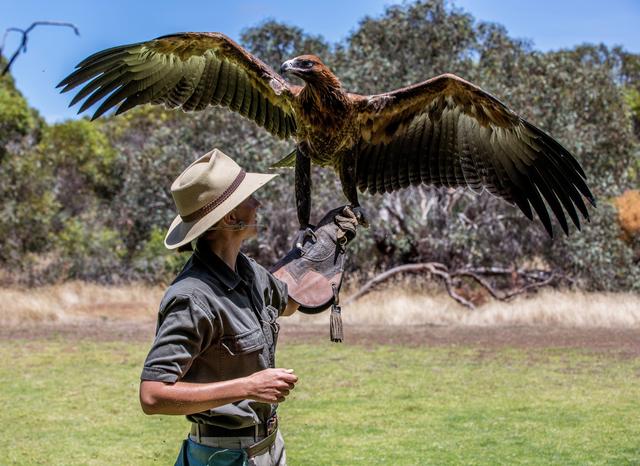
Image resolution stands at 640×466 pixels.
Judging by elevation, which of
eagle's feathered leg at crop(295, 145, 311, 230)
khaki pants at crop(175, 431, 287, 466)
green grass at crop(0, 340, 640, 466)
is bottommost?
green grass at crop(0, 340, 640, 466)

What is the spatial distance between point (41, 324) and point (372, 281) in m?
6.56

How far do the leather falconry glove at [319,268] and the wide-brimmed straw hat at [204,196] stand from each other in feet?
2.49

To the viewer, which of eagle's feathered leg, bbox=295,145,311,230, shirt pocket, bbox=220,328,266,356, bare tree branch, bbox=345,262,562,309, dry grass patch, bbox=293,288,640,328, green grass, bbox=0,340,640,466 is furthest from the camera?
bare tree branch, bbox=345,262,562,309

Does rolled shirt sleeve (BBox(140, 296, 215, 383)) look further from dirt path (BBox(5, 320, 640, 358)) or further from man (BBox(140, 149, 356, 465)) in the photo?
dirt path (BBox(5, 320, 640, 358))

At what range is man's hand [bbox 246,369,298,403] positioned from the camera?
2646mm

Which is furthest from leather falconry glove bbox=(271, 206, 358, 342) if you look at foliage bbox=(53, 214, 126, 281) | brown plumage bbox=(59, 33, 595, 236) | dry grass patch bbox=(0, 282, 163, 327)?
foliage bbox=(53, 214, 126, 281)

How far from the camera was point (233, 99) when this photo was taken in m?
5.92

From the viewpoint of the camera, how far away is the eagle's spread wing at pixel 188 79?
17.4ft

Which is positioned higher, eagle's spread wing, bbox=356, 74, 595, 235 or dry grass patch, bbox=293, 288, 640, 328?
eagle's spread wing, bbox=356, 74, 595, 235

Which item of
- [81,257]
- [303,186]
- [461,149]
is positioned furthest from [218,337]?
[81,257]

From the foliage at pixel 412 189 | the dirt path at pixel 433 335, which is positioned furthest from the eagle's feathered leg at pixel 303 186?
the foliage at pixel 412 189

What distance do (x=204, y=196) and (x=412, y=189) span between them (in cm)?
1603

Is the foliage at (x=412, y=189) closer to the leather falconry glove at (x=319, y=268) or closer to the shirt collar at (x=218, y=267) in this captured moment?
the leather falconry glove at (x=319, y=268)

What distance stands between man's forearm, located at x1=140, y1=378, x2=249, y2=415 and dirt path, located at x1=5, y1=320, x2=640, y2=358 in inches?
407
